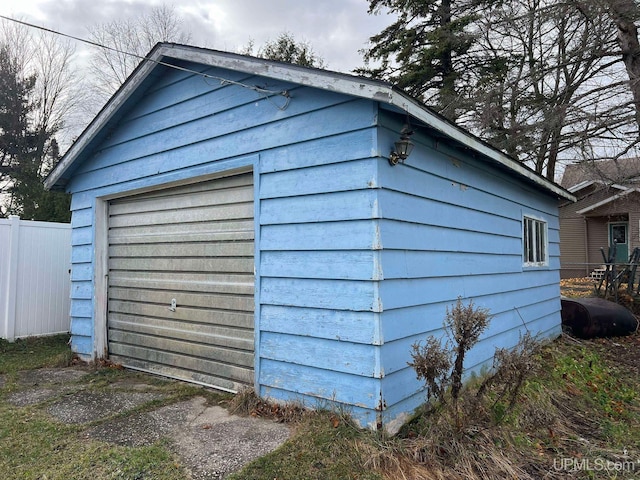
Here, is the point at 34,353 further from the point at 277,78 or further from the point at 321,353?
the point at 277,78

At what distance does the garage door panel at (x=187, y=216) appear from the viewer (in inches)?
171

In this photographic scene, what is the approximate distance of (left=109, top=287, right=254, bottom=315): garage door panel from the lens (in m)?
4.32

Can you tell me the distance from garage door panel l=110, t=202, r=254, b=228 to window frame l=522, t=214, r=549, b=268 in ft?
13.9

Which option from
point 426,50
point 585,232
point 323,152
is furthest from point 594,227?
point 323,152

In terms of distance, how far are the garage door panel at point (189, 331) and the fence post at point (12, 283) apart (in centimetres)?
256

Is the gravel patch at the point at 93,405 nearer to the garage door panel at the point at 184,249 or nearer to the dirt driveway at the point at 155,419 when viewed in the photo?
the dirt driveway at the point at 155,419

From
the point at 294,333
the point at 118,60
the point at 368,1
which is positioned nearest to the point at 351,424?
the point at 294,333

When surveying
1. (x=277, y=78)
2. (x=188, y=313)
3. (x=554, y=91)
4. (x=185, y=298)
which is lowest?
(x=188, y=313)

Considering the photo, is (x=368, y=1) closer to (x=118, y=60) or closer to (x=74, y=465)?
(x=118, y=60)

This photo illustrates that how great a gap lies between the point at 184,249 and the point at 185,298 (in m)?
0.56

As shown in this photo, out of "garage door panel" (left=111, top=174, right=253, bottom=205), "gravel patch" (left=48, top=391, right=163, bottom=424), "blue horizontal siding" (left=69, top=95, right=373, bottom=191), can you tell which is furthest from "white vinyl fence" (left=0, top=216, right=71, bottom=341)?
"gravel patch" (left=48, top=391, right=163, bottom=424)

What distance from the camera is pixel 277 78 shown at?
12.1ft

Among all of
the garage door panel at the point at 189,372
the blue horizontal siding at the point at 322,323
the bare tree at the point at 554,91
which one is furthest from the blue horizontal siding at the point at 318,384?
the bare tree at the point at 554,91

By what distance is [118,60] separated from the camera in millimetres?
18438
